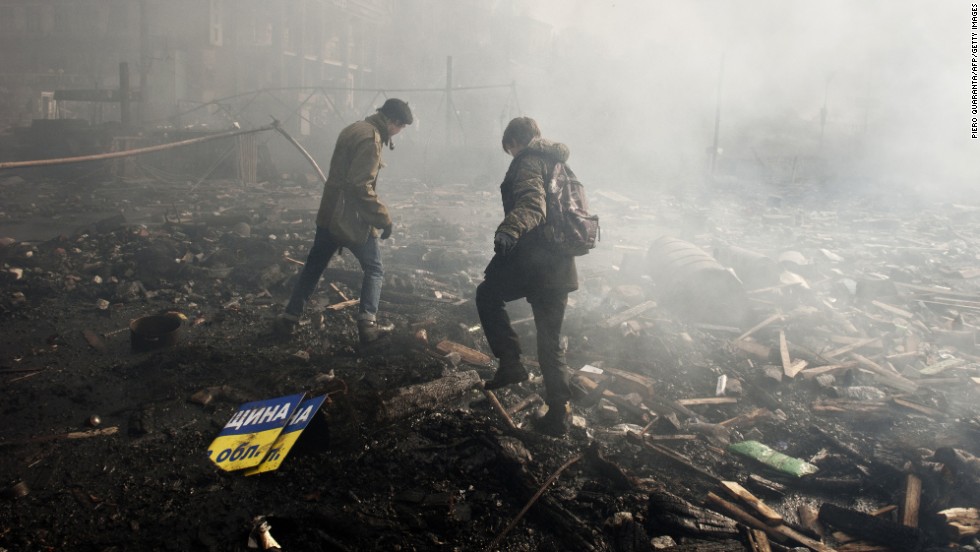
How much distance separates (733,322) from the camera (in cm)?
687

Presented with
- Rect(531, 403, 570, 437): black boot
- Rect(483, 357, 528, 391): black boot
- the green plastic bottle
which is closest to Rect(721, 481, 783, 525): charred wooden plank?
the green plastic bottle

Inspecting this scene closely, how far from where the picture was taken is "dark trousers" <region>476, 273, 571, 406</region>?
3850 mm

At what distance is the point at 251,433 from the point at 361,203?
2.31 m

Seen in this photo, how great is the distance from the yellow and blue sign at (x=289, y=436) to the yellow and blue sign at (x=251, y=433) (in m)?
0.02

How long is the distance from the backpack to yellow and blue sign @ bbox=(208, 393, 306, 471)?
6.54 feet

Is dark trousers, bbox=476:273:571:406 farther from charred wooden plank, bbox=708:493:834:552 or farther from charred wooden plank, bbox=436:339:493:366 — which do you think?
charred wooden plank, bbox=436:339:493:366

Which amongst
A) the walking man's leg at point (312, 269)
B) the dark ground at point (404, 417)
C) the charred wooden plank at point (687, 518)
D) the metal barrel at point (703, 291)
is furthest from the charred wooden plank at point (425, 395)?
the metal barrel at point (703, 291)

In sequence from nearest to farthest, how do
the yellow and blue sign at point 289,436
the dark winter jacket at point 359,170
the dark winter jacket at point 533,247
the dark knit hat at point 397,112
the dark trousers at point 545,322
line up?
1. the yellow and blue sign at point 289,436
2. the dark winter jacket at point 533,247
3. the dark trousers at point 545,322
4. the dark winter jacket at point 359,170
5. the dark knit hat at point 397,112

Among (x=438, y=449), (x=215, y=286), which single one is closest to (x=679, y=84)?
(x=215, y=286)

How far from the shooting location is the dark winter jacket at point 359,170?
4.85 m

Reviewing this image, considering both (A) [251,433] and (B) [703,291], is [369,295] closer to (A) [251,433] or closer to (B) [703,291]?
(A) [251,433]

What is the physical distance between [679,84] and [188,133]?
22.7 meters

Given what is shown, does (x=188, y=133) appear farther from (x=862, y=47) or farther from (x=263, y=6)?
(x=862, y=47)

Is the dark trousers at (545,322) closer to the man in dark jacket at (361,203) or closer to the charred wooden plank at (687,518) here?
the charred wooden plank at (687,518)
